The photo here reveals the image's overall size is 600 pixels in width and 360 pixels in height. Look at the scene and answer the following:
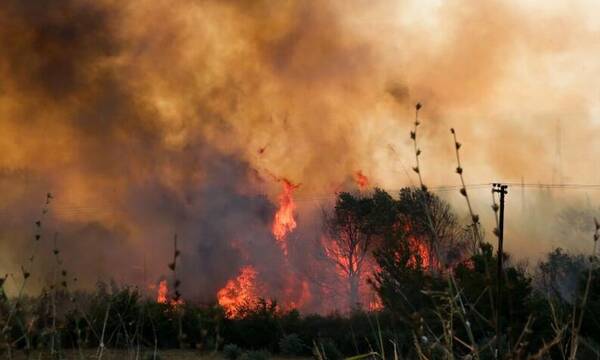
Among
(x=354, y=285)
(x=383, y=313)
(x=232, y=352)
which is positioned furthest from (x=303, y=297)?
(x=232, y=352)

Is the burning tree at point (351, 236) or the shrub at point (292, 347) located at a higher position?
the burning tree at point (351, 236)

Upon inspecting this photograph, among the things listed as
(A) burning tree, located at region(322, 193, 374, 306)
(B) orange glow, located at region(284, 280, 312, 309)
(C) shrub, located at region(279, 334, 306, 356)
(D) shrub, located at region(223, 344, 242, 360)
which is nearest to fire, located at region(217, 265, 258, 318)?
(B) orange glow, located at region(284, 280, 312, 309)

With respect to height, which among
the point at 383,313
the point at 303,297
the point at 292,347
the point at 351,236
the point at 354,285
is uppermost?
the point at 351,236

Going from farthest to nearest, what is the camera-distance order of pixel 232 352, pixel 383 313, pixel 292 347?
pixel 383 313
pixel 292 347
pixel 232 352

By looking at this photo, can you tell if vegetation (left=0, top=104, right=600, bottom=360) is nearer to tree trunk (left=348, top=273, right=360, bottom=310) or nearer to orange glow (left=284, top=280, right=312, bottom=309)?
tree trunk (left=348, top=273, right=360, bottom=310)

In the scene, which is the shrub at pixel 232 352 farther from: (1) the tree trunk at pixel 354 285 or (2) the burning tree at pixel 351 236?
(2) the burning tree at pixel 351 236

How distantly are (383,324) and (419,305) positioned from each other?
2.78 m

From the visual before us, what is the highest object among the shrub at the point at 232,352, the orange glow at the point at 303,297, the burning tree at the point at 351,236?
the burning tree at the point at 351,236

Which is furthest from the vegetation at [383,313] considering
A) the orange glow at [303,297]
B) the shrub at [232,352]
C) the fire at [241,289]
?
the fire at [241,289]

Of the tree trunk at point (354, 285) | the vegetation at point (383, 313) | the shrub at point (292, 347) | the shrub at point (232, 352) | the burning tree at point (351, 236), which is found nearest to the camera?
the vegetation at point (383, 313)

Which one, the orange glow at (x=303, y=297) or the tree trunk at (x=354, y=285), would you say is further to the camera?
the orange glow at (x=303, y=297)

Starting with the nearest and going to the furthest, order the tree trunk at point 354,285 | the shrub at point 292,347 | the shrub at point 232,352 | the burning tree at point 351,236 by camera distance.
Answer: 1. the shrub at point 232,352
2. the shrub at point 292,347
3. the tree trunk at point 354,285
4. the burning tree at point 351,236

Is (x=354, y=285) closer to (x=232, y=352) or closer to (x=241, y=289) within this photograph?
(x=241, y=289)

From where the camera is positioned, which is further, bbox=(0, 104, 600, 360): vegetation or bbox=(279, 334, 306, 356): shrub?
bbox=(279, 334, 306, 356): shrub
